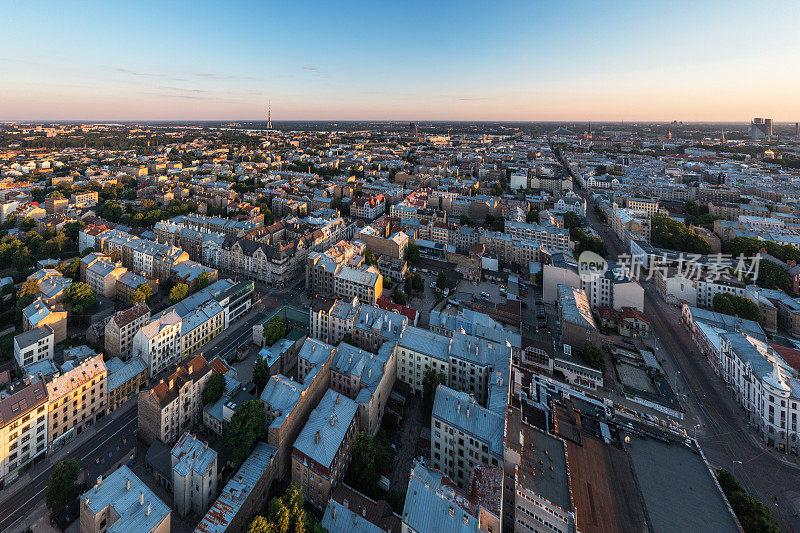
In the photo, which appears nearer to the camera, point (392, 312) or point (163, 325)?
point (163, 325)

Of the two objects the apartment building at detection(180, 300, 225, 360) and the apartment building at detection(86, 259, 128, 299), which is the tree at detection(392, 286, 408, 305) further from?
the apartment building at detection(86, 259, 128, 299)

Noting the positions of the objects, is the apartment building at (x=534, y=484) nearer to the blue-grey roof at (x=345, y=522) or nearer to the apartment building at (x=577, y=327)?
the blue-grey roof at (x=345, y=522)

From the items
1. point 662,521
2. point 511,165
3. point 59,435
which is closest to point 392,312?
point 662,521

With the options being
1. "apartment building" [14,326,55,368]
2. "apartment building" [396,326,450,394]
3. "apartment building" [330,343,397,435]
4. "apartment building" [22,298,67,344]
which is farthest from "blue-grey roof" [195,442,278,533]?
"apartment building" [22,298,67,344]

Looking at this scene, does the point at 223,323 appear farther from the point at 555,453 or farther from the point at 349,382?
the point at 555,453

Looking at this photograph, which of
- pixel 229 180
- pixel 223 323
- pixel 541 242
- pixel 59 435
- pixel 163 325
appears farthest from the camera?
pixel 229 180
